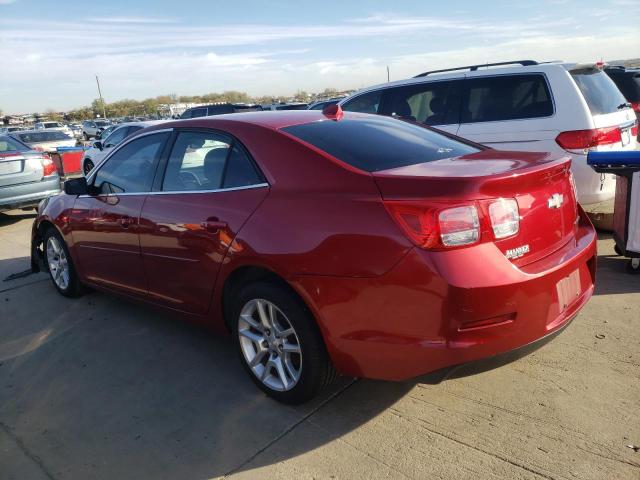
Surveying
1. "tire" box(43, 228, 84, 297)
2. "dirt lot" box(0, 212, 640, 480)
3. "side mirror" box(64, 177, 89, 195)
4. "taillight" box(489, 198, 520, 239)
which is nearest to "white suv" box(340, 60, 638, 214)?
"dirt lot" box(0, 212, 640, 480)

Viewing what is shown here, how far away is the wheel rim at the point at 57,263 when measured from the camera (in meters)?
5.04

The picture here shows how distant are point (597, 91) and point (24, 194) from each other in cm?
858

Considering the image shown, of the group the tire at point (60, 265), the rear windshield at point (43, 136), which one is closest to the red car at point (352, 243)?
the tire at point (60, 265)

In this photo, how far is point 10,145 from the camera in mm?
9602

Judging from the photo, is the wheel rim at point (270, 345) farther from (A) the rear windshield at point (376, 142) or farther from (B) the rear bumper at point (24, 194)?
(B) the rear bumper at point (24, 194)

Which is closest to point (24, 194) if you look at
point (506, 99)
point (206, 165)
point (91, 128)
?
point (206, 165)

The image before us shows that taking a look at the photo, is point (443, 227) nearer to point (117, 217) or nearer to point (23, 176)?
point (117, 217)

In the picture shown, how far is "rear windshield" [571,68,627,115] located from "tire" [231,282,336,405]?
429 centimetres

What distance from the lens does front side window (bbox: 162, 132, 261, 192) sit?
320 centimetres

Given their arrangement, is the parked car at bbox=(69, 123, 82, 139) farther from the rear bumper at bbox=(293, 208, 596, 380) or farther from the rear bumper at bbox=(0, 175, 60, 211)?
the rear bumper at bbox=(293, 208, 596, 380)

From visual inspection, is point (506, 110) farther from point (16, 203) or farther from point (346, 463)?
point (16, 203)

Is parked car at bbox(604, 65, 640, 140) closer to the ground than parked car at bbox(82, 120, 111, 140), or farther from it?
farther from it

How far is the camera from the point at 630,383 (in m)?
2.99

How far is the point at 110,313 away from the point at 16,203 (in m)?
5.41
